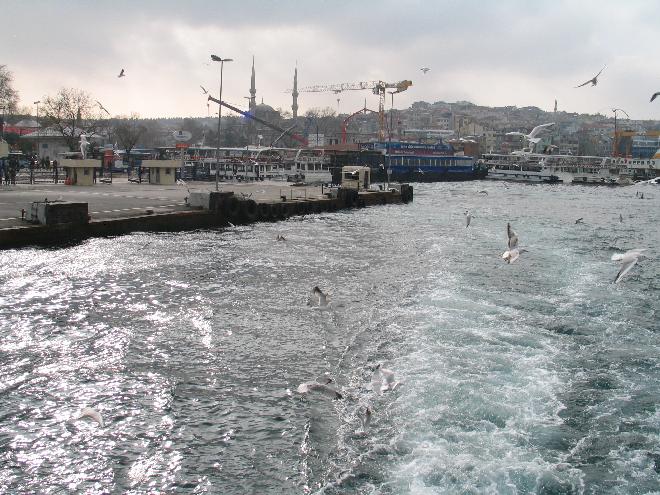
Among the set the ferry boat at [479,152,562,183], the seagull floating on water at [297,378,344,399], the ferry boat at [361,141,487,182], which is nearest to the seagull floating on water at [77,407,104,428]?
the seagull floating on water at [297,378,344,399]

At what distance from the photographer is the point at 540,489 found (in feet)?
21.0

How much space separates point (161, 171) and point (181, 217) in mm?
18443

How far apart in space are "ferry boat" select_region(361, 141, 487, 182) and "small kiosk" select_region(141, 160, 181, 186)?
29538 mm

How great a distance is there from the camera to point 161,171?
40.9 meters

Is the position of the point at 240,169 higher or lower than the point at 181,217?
higher

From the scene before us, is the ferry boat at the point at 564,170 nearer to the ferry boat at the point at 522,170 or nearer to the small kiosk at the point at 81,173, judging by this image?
the ferry boat at the point at 522,170

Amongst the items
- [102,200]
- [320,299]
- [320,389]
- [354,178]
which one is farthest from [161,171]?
[320,389]

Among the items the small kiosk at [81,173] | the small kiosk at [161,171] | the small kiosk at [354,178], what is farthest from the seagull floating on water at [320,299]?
the small kiosk at [161,171]

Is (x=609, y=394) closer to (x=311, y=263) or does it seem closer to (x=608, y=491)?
(x=608, y=491)

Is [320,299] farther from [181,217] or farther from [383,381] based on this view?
[181,217]

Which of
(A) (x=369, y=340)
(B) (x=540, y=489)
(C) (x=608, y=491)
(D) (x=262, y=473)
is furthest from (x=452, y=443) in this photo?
(A) (x=369, y=340)

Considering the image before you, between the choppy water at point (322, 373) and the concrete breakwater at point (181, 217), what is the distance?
3.33 ft

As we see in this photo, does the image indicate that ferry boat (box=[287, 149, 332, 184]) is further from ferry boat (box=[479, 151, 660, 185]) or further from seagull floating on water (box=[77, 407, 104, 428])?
seagull floating on water (box=[77, 407, 104, 428])

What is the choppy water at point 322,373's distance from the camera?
669cm
